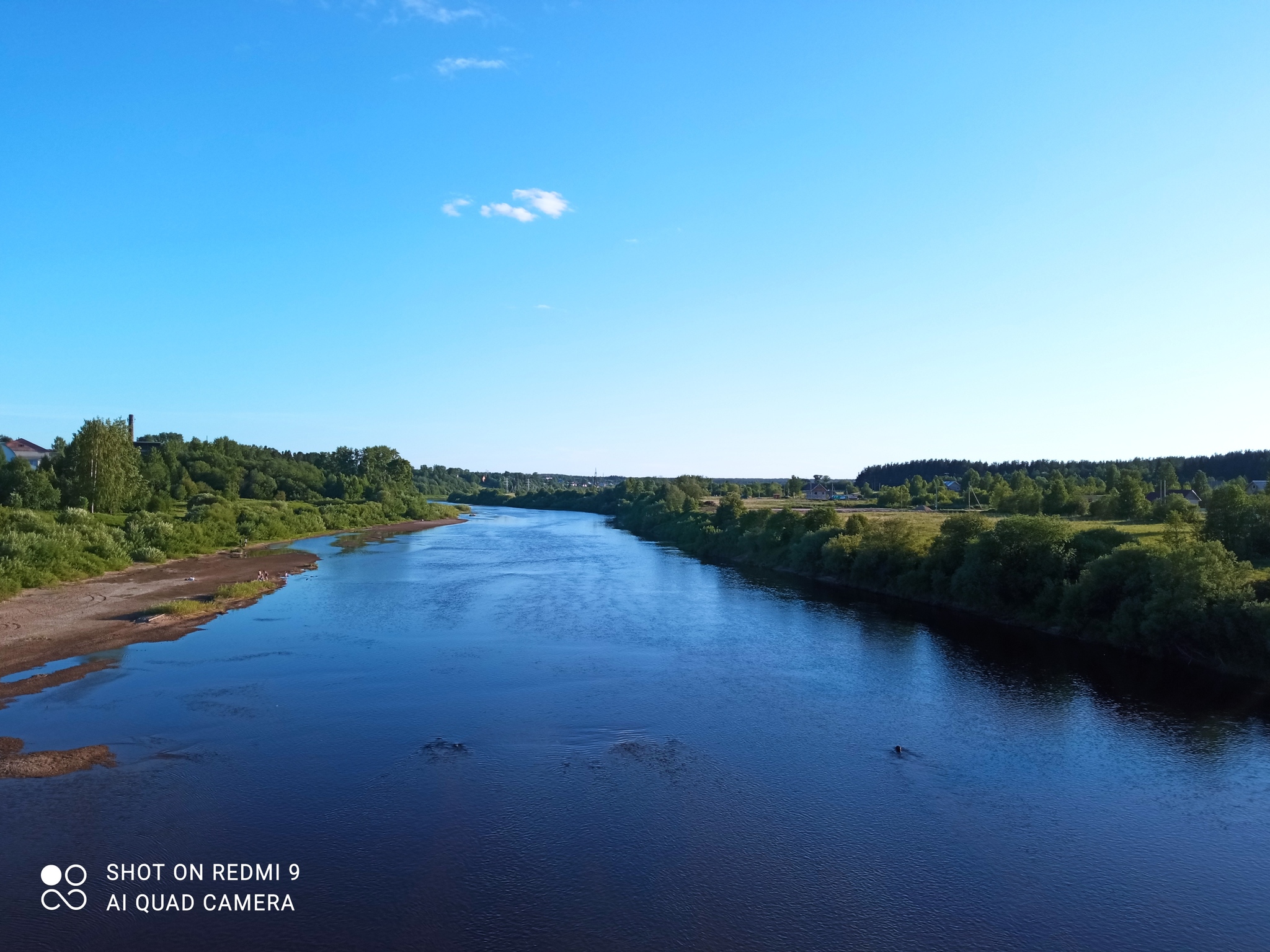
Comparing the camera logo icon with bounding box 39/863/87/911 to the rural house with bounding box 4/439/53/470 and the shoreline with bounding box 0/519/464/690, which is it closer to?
the shoreline with bounding box 0/519/464/690

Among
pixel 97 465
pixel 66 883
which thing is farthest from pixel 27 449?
pixel 66 883

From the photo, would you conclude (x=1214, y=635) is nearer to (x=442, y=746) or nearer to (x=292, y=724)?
(x=442, y=746)

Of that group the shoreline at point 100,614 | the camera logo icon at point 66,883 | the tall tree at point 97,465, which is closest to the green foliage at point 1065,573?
the camera logo icon at point 66,883

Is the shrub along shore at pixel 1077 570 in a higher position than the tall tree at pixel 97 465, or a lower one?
lower

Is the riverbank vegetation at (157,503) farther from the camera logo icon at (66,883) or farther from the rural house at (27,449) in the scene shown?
the camera logo icon at (66,883)

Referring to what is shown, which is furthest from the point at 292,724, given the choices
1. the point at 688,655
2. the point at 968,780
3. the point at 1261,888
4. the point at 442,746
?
the point at 1261,888

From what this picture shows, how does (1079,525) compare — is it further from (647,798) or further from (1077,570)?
(647,798)
